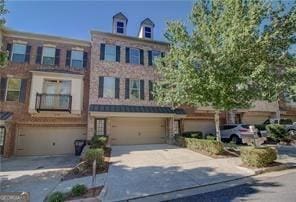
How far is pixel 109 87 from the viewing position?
1706 cm

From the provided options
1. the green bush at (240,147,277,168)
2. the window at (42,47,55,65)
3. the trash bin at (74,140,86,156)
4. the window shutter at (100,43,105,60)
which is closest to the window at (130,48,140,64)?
the window shutter at (100,43,105,60)

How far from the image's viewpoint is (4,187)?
820 cm

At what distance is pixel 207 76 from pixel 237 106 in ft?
8.05

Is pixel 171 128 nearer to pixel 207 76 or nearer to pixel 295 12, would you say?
pixel 207 76

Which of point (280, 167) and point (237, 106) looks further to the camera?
point (237, 106)

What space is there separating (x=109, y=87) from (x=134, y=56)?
3749 millimetres

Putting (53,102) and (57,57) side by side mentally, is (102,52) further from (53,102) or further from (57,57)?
(53,102)

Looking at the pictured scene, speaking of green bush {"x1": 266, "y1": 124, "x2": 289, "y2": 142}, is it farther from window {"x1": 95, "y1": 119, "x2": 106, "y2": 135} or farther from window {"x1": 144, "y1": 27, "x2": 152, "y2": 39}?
window {"x1": 95, "y1": 119, "x2": 106, "y2": 135}

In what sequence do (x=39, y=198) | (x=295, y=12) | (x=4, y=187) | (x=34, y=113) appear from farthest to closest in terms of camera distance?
1. (x=34, y=113)
2. (x=295, y=12)
3. (x=4, y=187)
4. (x=39, y=198)

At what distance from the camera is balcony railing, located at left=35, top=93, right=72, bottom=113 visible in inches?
609

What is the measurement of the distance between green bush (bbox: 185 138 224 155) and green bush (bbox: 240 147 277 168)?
7.48 ft

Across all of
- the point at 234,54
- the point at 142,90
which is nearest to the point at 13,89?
the point at 142,90

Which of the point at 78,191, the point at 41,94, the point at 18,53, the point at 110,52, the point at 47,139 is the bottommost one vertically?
the point at 78,191

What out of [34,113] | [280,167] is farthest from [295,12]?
[34,113]
